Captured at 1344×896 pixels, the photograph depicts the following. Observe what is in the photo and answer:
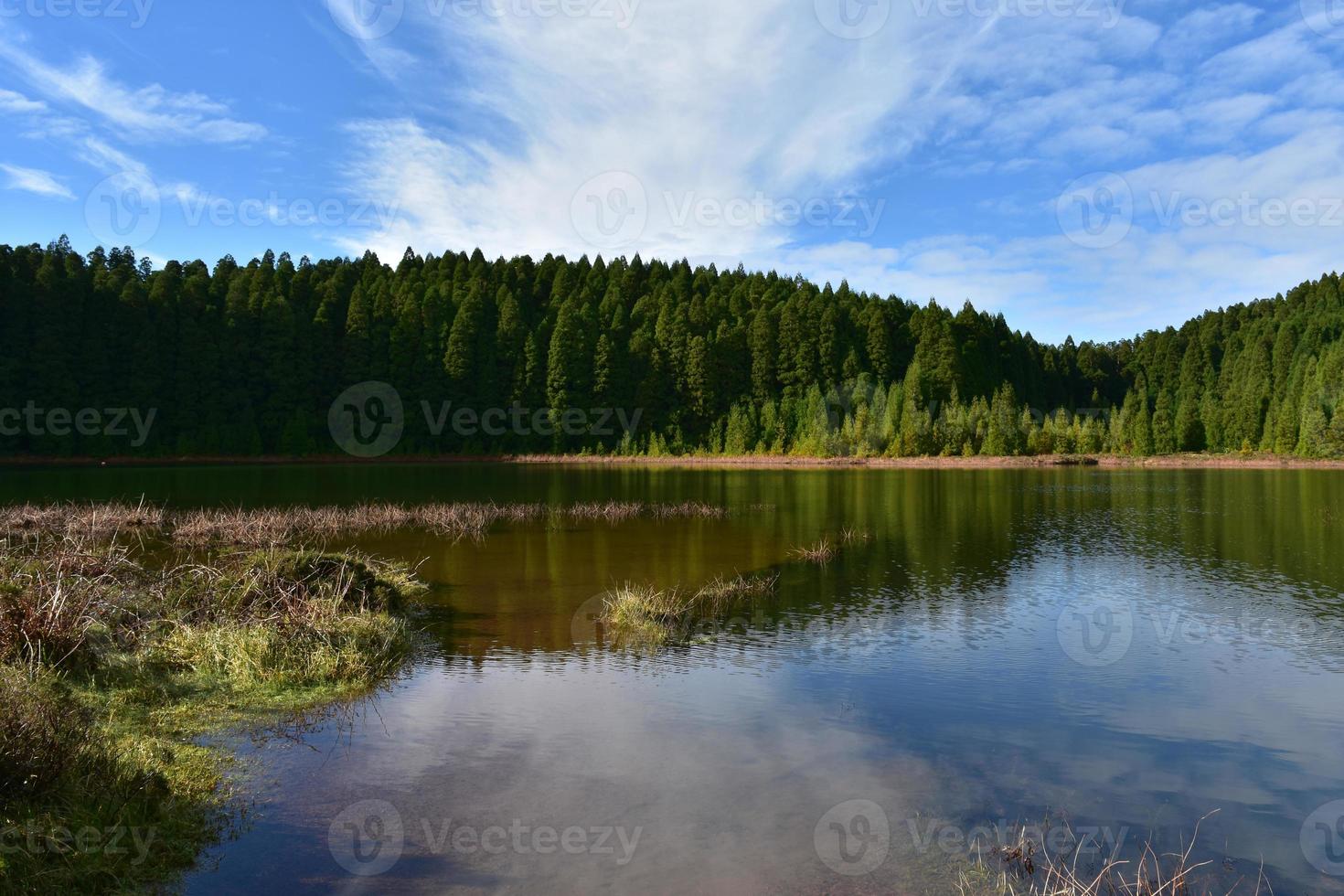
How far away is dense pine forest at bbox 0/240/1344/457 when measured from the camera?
9362 centimetres

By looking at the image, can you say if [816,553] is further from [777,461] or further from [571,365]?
[571,365]

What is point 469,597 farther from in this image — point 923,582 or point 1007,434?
point 1007,434

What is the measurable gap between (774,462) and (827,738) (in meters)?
90.0

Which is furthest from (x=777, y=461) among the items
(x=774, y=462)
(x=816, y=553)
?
(x=816, y=553)

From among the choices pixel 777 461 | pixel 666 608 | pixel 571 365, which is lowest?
pixel 666 608

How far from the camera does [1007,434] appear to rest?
103 metres

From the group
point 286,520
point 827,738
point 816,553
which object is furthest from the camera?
point 286,520

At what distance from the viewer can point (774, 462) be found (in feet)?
327

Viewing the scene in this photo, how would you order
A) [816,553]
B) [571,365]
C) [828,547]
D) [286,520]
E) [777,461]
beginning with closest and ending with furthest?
[816,553] → [828,547] → [286,520] → [777,461] → [571,365]

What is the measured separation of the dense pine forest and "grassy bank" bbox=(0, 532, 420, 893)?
87.0m

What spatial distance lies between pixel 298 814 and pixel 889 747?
6.80 meters

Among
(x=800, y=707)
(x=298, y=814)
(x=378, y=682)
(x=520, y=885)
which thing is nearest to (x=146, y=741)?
(x=298, y=814)

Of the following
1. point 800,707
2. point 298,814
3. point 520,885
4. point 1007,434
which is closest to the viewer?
point 520,885

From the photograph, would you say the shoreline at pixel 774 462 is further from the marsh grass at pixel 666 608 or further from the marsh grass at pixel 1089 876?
the marsh grass at pixel 1089 876
